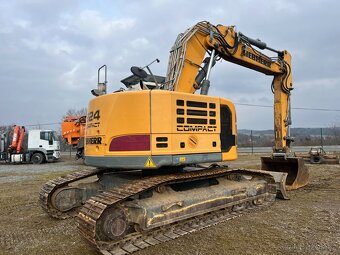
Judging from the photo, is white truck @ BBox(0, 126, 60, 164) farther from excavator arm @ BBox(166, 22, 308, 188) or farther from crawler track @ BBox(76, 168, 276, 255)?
crawler track @ BBox(76, 168, 276, 255)

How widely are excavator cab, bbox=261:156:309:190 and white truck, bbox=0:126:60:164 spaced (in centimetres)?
1936

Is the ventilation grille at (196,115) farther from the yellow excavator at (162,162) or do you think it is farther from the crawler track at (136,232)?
the crawler track at (136,232)

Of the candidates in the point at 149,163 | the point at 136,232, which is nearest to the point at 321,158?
the point at 149,163

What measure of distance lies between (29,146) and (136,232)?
22841mm

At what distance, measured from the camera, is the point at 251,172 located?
751 centimetres

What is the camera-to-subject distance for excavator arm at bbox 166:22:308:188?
24.3ft

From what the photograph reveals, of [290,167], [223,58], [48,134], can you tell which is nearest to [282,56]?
[223,58]

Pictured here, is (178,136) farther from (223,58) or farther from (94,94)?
(223,58)

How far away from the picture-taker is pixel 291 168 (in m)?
10.5

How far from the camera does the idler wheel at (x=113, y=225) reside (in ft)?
15.8

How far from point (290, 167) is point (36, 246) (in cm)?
770

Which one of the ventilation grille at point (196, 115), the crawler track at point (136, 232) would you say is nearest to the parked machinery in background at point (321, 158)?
the crawler track at point (136, 232)

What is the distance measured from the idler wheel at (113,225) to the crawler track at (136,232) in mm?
71

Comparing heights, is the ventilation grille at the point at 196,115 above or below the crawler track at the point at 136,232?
above
